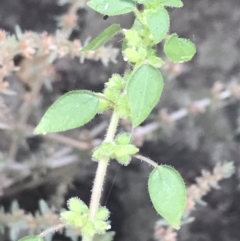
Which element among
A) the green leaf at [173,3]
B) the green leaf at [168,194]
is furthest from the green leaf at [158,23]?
the green leaf at [168,194]

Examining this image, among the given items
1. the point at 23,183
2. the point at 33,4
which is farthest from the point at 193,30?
the point at 23,183

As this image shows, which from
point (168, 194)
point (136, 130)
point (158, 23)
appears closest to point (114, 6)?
point (158, 23)

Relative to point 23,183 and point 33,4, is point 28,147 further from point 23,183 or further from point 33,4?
point 33,4

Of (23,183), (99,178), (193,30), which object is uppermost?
(193,30)

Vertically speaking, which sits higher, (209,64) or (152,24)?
(209,64)

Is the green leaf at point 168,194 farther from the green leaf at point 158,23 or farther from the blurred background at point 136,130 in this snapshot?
the blurred background at point 136,130

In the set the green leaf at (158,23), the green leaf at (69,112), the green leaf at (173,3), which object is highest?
the green leaf at (173,3)

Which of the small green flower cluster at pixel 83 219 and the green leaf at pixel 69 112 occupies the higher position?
the green leaf at pixel 69 112

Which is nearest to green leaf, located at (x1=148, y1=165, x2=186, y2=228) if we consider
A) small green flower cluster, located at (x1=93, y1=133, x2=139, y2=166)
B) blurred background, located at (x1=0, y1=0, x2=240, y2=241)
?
small green flower cluster, located at (x1=93, y1=133, x2=139, y2=166)
